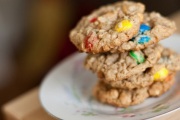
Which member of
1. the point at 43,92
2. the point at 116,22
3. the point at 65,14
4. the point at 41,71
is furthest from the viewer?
the point at 65,14

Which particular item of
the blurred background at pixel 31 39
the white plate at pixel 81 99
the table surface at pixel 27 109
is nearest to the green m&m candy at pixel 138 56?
the white plate at pixel 81 99

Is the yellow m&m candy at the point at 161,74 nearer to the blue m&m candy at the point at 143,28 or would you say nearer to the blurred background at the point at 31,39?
the blue m&m candy at the point at 143,28

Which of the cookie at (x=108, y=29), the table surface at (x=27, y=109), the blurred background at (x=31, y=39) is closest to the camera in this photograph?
the cookie at (x=108, y=29)

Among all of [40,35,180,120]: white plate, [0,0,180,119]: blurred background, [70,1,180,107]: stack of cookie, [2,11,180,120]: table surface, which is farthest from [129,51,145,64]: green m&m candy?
[0,0,180,119]: blurred background

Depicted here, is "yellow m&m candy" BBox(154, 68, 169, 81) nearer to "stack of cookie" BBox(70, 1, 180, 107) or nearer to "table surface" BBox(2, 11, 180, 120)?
"stack of cookie" BBox(70, 1, 180, 107)

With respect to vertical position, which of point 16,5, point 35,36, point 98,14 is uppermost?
point 98,14

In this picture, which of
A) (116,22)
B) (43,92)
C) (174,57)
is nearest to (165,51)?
(174,57)

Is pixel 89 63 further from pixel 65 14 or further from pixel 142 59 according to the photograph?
pixel 65 14

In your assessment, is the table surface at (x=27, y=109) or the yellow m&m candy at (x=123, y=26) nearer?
the yellow m&m candy at (x=123, y=26)
